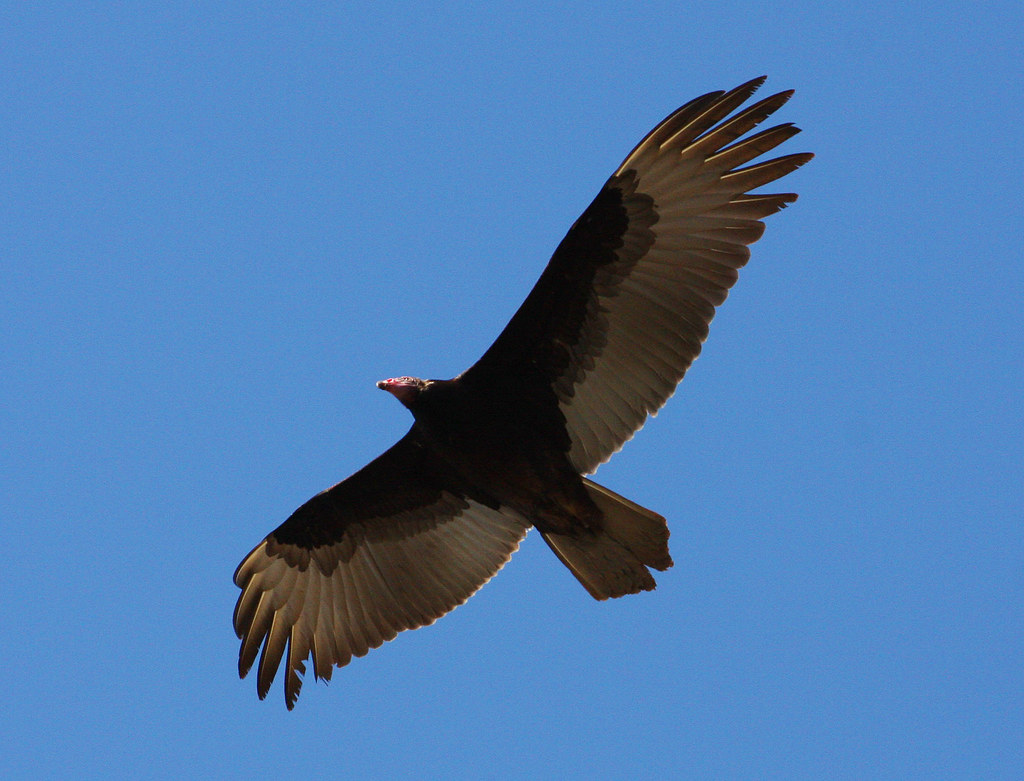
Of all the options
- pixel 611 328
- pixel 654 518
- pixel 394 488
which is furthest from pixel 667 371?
pixel 394 488

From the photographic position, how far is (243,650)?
8.27 metres

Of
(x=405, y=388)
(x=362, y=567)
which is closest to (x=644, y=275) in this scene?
(x=405, y=388)

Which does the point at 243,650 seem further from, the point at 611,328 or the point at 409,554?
the point at 611,328

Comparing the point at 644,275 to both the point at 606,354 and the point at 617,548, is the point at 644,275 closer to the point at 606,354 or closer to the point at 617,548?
the point at 606,354

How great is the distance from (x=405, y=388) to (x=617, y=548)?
5.27 ft

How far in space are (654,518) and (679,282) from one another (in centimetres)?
140

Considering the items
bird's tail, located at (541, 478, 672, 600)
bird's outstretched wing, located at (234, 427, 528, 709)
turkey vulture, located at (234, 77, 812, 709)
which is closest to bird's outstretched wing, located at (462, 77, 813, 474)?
turkey vulture, located at (234, 77, 812, 709)

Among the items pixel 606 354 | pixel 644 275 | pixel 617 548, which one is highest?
pixel 644 275

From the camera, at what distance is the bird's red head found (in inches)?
290

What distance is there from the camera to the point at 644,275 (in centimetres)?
722

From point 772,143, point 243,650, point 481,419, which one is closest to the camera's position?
point 772,143

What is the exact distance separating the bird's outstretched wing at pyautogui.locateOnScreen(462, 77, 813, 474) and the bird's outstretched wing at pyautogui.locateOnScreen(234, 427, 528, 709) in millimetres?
1186

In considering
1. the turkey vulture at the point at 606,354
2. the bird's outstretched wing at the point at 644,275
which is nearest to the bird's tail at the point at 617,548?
the turkey vulture at the point at 606,354

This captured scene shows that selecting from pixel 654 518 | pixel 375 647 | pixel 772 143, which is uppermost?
pixel 772 143
